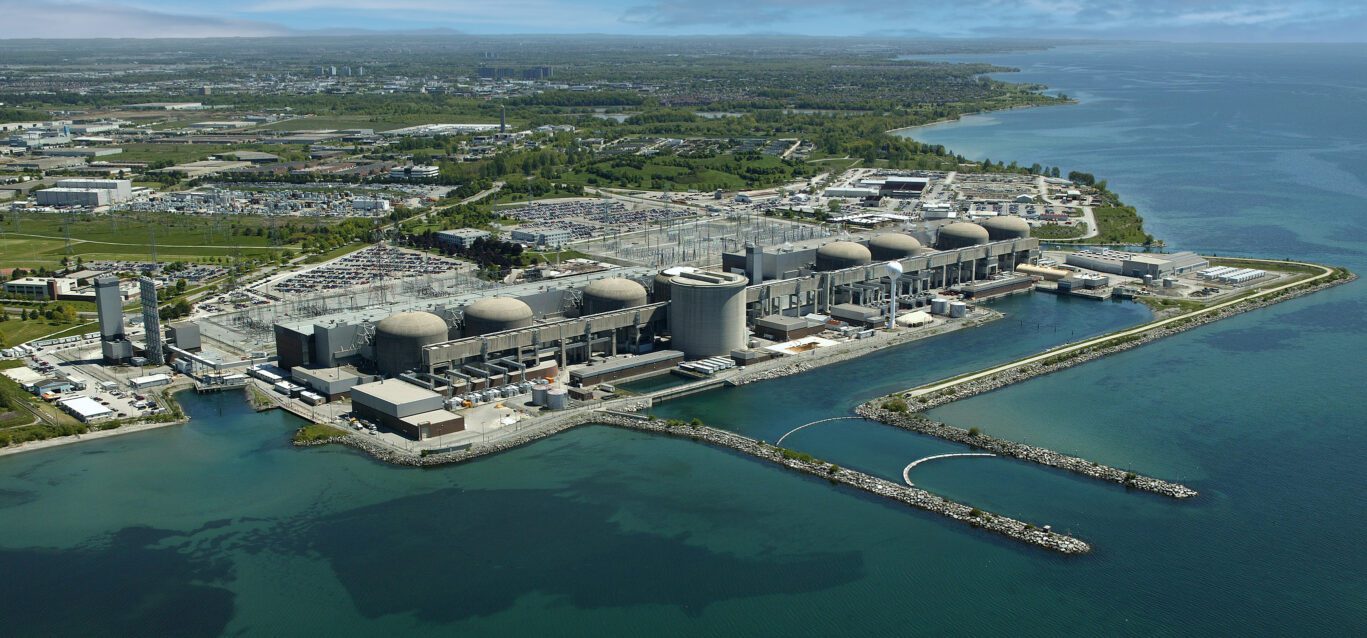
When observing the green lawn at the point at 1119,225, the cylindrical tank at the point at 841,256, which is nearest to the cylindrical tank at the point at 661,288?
the cylindrical tank at the point at 841,256

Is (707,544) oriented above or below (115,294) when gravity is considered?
below

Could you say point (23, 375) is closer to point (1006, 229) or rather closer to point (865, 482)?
point (865, 482)

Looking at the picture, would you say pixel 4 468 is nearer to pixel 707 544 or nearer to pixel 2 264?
pixel 707 544

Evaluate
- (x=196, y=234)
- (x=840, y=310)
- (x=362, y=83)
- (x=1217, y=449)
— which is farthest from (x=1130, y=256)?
(x=362, y=83)

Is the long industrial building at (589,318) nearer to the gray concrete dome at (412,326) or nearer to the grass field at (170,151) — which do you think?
the gray concrete dome at (412,326)

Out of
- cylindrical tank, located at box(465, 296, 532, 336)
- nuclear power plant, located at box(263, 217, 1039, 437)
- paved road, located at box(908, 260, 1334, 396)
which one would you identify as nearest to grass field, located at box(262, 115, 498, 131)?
nuclear power plant, located at box(263, 217, 1039, 437)

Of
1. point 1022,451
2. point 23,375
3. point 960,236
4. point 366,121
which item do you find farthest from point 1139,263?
point 366,121
